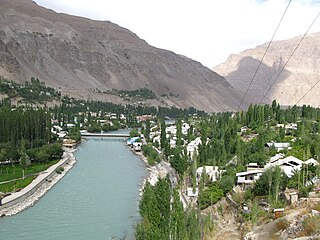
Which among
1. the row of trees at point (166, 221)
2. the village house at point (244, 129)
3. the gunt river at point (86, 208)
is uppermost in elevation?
the village house at point (244, 129)

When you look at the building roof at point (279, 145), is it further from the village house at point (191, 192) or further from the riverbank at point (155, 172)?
the village house at point (191, 192)

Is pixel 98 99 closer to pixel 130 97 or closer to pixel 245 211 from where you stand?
pixel 130 97

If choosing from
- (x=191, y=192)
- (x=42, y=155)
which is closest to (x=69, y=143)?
(x=42, y=155)

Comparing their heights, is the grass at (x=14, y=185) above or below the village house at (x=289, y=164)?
below

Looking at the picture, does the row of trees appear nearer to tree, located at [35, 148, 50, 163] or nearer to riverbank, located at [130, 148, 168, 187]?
riverbank, located at [130, 148, 168, 187]

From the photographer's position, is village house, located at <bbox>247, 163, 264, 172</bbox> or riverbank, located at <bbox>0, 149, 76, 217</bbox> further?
village house, located at <bbox>247, 163, 264, 172</bbox>

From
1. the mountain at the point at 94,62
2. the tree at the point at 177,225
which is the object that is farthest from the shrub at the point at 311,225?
the mountain at the point at 94,62

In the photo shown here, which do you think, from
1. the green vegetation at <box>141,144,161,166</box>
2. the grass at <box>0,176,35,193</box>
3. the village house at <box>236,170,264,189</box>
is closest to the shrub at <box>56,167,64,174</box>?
the grass at <box>0,176,35,193</box>
